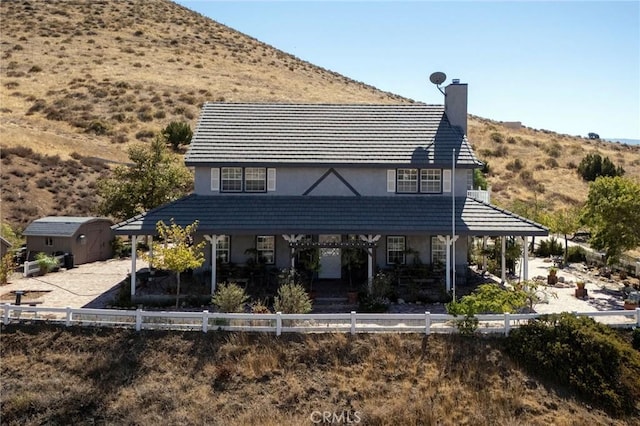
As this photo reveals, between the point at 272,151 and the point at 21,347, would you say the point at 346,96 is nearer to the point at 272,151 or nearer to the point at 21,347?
the point at 272,151

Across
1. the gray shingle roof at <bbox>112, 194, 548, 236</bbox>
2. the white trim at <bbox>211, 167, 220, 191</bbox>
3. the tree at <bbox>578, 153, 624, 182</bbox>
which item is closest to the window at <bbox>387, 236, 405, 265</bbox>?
the gray shingle roof at <bbox>112, 194, 548, 236</bbox>

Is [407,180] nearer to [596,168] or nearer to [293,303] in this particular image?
[293,303]

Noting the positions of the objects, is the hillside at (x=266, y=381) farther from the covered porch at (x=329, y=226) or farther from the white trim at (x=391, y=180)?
the white trim at (x=391, y=180)

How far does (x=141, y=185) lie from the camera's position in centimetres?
2880

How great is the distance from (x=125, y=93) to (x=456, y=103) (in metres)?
49.2

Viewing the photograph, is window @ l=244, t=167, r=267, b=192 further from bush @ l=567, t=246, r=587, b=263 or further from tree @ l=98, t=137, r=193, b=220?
bush @ l=567, t=246, r=587, b=263

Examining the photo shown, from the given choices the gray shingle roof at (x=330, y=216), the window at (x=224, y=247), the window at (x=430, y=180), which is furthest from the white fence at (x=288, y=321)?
the window at (x=430, y=180)

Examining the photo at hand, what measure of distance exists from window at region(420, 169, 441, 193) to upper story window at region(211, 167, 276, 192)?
6.74 meters

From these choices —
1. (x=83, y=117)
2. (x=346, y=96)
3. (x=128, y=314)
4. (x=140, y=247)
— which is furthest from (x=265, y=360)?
(x=346, y=96)

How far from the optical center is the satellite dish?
24.8 meters

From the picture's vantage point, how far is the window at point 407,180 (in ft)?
75.9

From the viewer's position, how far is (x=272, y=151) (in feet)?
76.5

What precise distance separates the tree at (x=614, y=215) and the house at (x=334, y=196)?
12.1 ft
